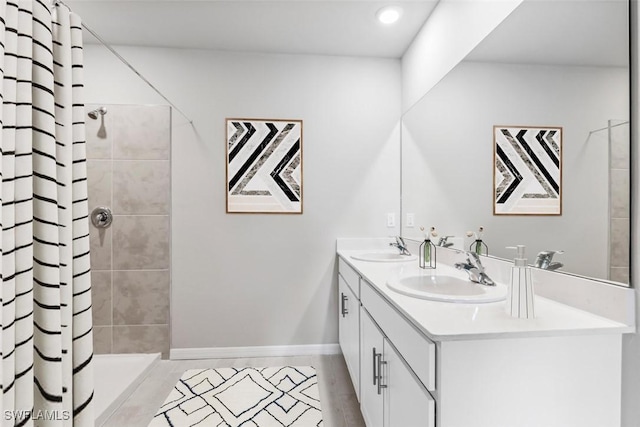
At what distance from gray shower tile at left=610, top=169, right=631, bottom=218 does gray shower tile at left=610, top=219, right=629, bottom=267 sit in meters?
0.02

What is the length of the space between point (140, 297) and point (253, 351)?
96 centimetres

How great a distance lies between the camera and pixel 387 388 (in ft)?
4.01

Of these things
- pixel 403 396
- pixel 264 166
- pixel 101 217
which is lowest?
pixel 403 396

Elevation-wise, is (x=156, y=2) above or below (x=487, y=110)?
above

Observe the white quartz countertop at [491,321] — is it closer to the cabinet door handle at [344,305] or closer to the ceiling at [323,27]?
the ceiling at [323,27]

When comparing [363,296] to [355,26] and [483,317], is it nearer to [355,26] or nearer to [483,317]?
[483,317]

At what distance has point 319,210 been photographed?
2.60 m

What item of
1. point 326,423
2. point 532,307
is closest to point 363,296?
point 326,423

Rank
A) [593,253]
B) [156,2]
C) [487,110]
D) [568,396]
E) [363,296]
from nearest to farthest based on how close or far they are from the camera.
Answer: [568,396]
[593,253]
[487,110]
[363,296]
[156,2]

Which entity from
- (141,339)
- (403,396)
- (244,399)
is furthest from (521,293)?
(141,339)

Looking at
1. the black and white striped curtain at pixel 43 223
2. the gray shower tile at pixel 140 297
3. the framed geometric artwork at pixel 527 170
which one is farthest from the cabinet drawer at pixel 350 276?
the gray shower tile at pixel 140 297

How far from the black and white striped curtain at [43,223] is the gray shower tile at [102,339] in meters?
1.60

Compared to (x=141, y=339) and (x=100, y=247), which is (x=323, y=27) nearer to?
(x=100, y=247)

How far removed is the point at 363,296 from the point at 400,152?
1442 mm
